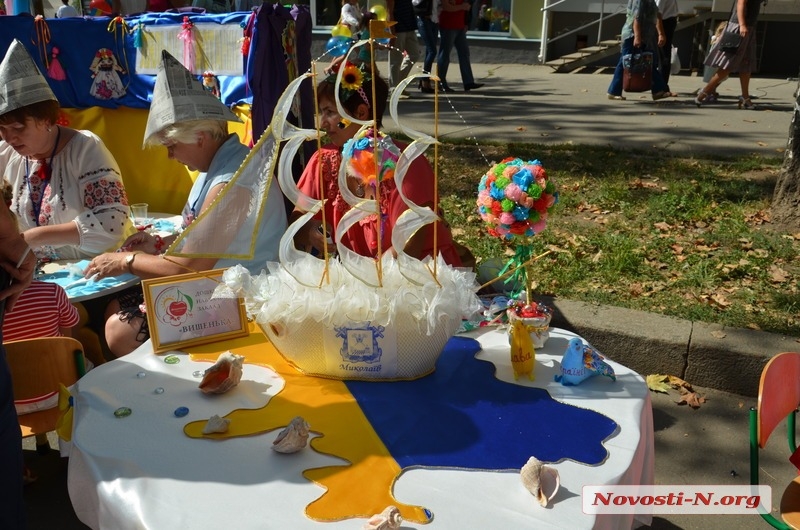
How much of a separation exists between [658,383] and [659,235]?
5.29 feet

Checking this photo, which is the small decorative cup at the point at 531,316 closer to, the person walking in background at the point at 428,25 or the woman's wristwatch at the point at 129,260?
the woman's wristwatch at the point at 129,260

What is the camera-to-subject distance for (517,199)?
7.31 ft

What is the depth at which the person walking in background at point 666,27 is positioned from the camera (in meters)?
9.98

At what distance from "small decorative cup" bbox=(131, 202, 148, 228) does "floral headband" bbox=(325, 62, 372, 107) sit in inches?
51.6

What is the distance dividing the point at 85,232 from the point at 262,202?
138cm

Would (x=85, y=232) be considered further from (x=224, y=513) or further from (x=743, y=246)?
(x=743, y=246)

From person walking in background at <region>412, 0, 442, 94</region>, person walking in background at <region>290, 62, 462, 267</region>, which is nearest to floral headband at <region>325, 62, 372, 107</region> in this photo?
person walking in background at <region>290, 62, 462, 267</region>

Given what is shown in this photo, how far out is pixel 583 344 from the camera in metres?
2.15

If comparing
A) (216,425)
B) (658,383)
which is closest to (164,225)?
(216,425)

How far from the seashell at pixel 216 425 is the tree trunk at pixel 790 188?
4419 mm

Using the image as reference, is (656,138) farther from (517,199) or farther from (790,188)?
(517,199)

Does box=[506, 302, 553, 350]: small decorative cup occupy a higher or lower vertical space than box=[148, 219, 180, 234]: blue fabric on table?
higher

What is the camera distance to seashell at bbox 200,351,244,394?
6.83 feet

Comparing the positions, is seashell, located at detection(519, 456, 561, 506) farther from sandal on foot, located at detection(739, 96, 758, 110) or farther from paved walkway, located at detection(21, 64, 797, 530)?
sandal on foot, located at detection(739, 96, 758, 110)
